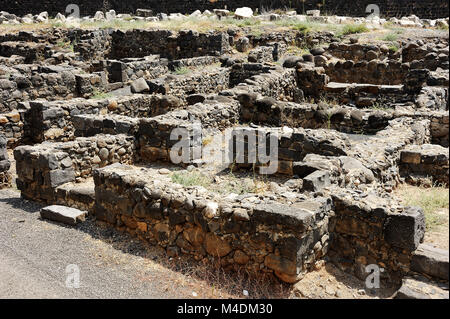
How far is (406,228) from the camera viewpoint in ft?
16.8

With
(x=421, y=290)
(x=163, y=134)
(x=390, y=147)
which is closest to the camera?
(x=421, y=290)

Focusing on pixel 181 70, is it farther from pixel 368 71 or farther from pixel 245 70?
pixel 368 71

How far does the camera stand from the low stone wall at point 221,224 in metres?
5.32

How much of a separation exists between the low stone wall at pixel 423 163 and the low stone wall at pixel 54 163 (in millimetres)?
5559

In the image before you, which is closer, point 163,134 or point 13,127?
point 163,134

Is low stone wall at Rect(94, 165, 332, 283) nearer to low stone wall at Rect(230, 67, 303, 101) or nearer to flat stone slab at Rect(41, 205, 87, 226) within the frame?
flat stone slab at Rect(41, 205, 87, 226)

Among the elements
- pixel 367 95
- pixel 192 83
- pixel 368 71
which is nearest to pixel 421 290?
pixel 367 95

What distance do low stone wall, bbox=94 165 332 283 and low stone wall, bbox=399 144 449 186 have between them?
250 cm

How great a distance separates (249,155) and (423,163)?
315 centimetres

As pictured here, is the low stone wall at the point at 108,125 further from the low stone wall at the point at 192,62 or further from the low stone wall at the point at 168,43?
the low stone wall at the point at 168,43

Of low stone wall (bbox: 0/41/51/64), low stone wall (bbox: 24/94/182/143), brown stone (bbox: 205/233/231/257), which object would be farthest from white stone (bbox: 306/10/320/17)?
brown stone (bbox: 205/233/231/257)

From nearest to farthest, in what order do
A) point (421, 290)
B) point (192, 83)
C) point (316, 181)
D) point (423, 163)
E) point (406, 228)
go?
point (421, 290)
point (406, 228)
point (316, 181)
point (423, 163)
point (192, 83)

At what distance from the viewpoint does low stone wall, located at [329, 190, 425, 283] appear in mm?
5125

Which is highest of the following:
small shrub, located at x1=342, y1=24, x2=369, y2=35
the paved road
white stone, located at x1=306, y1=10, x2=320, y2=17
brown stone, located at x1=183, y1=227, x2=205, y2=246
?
white stone, located at x1=306, y1=10, x2=320, y2=17
